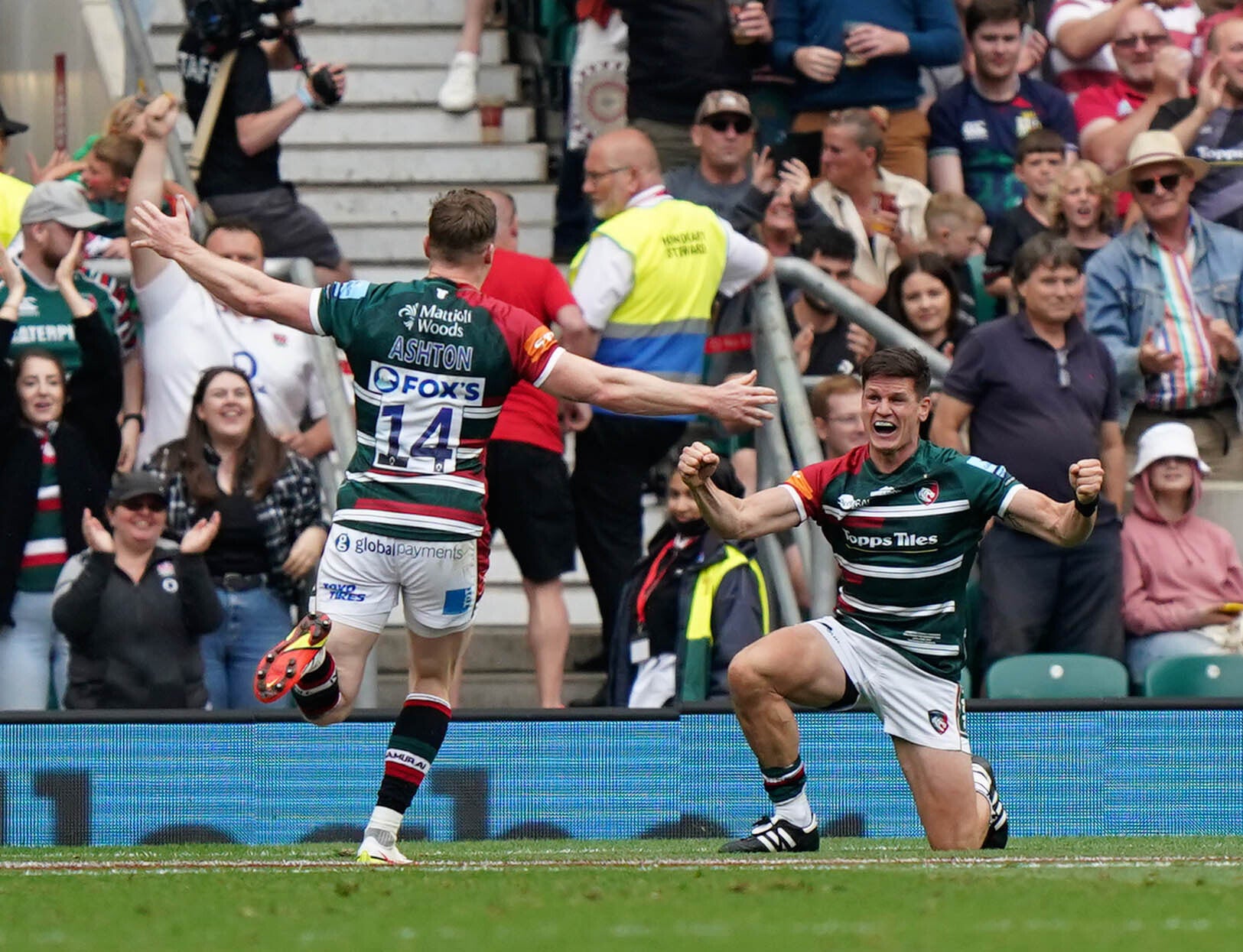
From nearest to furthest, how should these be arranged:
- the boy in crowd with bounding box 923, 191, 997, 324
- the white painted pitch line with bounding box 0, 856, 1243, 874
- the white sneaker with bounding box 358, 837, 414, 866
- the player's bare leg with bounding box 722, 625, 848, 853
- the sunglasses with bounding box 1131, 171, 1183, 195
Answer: the white painted pitch line with bounding box 0, 856, 1243, 874 → the white sneaker with bounding box 358, 837, 414, 866 → the player's bare leg with bounding box 722, 625, 848, 853 → the sunglasses with bounding box 1131, 171, 1183, 195 → the boy in crowd with bounding box 923, 191, 997, 324

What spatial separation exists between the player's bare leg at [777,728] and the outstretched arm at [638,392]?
962 millimetres

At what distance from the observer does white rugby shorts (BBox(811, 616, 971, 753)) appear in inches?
334

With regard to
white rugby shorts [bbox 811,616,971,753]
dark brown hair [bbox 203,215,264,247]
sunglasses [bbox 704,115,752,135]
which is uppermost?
sunglasses [bbox 704,115,752,135]

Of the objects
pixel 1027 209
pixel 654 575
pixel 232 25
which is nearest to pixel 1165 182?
pixel 1027 209

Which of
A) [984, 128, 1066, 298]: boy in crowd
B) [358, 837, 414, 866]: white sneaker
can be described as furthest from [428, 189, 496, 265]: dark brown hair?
[984, 128, 1066, 298]: boy in crowd

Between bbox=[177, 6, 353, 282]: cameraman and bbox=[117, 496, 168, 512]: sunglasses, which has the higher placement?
bbox=[177, 6, 353, 282]: cameraman

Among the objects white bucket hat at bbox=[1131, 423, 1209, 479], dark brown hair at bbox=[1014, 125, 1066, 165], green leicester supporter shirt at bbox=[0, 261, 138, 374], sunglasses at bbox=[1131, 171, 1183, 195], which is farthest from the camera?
dark brown hair at bbox=[1014, 125, 1066, 165]

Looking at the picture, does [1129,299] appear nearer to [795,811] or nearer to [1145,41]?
[1145,41]

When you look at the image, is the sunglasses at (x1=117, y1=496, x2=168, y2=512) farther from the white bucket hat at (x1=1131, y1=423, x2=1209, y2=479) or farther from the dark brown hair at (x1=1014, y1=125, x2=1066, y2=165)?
the dark brown hair at (x1=1014, y1=125, x2=1066, y2=165)

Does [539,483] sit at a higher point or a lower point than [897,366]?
lower

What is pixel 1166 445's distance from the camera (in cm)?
1112

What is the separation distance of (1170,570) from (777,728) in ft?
11.1

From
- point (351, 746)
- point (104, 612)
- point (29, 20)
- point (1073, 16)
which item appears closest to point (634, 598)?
point (351, 746)

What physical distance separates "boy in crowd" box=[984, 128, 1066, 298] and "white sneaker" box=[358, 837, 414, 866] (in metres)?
5.39
